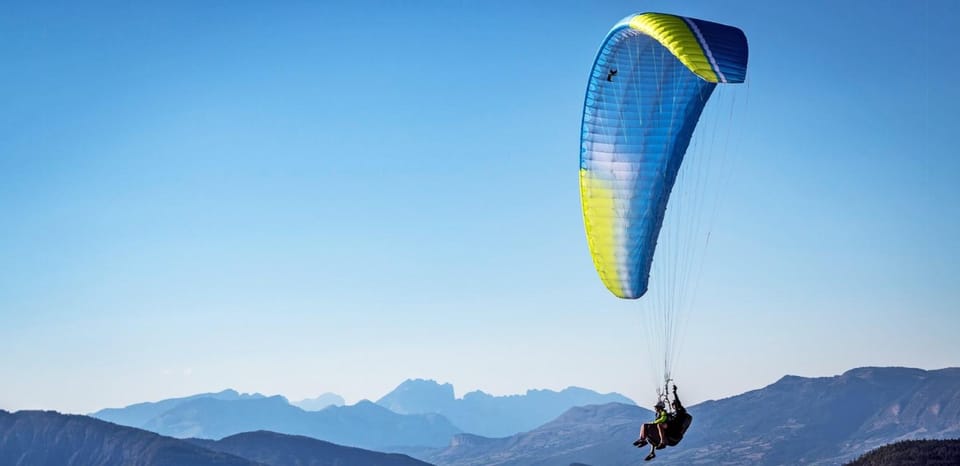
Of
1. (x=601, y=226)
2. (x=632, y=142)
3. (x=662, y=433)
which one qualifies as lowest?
(x=662, y=433)

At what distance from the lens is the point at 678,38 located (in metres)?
25.8

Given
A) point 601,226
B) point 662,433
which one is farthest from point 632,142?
point 662,433

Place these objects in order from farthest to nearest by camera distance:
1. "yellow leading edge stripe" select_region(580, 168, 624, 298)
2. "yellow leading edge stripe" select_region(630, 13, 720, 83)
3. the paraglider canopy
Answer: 1. "yellow leading edge stripe" select_region(580, 168, 624, 298)
2. the paraglider canopy
3. "yellow leading edge stripe" select_region(630, 13, 720, 83)

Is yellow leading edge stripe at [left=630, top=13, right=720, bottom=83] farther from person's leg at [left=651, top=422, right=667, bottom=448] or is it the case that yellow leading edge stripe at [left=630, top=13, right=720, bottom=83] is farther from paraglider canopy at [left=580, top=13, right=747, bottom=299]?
person's leg at [left=651, top=422, right=667, bottom=448]

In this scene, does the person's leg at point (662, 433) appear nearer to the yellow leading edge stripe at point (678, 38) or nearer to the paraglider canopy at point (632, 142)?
the paraglider canopy at point (632, 142)

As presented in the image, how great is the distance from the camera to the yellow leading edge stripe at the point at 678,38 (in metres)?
24.4

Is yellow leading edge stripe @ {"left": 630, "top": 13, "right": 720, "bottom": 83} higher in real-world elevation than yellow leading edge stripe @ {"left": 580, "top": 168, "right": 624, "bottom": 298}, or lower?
higher

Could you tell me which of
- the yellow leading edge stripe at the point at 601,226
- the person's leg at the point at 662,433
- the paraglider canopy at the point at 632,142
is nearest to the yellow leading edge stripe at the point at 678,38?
the paraglider canopy at the point at 632,142

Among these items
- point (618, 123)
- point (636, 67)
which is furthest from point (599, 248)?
point (636, 67)

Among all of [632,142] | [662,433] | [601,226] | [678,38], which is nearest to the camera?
[678,38]

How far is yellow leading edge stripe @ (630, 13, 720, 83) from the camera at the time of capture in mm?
24359

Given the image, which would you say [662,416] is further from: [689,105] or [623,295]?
[689,105]

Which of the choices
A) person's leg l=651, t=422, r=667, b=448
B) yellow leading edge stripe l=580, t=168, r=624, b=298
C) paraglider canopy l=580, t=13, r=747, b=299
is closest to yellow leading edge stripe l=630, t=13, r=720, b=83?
paraglider canopy l=580, t=13, r=747, b=299

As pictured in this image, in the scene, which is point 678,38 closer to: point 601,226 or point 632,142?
point 632,142
